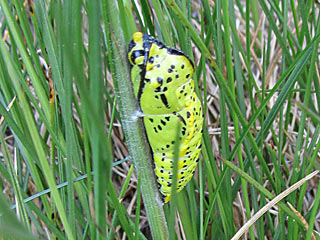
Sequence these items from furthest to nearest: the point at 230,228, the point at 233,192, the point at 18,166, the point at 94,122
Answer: the point at 18,166, the point at 233,192, the point at 230,228, the point at 94,122

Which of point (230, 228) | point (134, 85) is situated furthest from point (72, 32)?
point (230, 228)

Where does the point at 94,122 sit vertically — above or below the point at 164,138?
above

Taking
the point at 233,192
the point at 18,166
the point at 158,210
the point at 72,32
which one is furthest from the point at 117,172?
the point at 72,32

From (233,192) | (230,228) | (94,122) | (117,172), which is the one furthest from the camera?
(117,172)

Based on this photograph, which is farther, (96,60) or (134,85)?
(134,85)

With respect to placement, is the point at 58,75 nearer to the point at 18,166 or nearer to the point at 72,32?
the point at 72,32

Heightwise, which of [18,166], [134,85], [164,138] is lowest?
[18,166]
